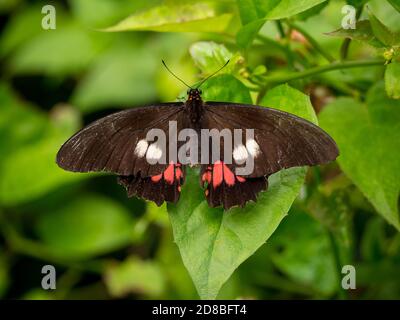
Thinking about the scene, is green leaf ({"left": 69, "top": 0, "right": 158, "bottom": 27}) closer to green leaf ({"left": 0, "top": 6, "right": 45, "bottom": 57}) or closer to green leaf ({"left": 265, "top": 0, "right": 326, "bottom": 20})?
green leaf ({"left": 0, "top": 6, "right": 45, "bottom": 57})

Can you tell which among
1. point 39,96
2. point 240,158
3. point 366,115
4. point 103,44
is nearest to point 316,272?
point 366,115

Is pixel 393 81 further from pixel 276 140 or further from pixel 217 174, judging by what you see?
pixel 217 174

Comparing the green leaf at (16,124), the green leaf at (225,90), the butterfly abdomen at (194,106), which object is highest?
the green leaf at (16,124)

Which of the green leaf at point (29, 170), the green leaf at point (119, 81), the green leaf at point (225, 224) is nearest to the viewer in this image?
the green leaf at point (225, 224)

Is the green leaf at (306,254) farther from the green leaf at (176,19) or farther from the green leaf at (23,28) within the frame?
the green leaf at (23,28)

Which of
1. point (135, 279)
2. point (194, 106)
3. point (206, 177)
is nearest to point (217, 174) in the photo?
point (206, 177)

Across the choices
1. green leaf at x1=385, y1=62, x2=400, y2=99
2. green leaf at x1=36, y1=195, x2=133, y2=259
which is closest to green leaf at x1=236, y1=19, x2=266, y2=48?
green leaf at x1=385, y1=62, x2=400, y2=99

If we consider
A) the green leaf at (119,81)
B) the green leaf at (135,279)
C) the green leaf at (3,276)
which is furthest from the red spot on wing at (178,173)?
the green leaf at (119,81)
